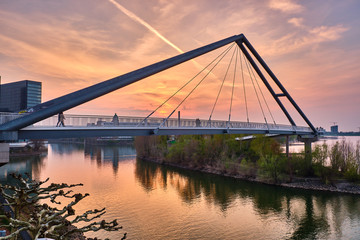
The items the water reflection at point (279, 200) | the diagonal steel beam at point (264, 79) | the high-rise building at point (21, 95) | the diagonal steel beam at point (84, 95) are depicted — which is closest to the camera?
the diagonal steel beam at point (84, 95)

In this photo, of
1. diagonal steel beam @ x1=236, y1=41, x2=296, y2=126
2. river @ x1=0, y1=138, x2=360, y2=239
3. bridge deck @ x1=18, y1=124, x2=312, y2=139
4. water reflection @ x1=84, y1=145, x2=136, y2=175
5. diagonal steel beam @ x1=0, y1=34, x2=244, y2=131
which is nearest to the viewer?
diagonal steel beam @ x1=0, y1=34, x2=244, y2=131

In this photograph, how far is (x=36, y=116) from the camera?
1484 centimetres

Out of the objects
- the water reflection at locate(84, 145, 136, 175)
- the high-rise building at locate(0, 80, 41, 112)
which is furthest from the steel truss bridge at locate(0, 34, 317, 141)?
the high-rise building at locate(0, 80, 41, 112)

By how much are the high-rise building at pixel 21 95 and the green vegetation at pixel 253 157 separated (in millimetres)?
78833

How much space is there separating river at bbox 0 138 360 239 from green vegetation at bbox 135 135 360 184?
416cm

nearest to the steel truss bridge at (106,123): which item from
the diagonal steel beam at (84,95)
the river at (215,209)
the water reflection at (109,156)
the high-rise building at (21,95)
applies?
the diagonal steel beam at (84,95)

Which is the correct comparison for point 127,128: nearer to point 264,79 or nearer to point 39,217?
point 39,217

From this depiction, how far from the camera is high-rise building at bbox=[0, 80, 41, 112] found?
11800 centimetres

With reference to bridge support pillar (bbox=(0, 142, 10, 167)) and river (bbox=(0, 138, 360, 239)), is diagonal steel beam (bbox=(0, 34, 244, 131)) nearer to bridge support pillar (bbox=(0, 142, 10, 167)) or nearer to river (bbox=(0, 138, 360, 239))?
bridge support pillar (bbox=(0, 142, 10, 167))

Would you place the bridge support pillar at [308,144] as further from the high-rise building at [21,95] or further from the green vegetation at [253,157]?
the high-rise building at [21,95]

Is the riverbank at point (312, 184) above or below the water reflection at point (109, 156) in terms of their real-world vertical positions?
below

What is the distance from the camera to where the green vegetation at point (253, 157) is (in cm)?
3584

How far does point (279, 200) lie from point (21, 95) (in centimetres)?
12410

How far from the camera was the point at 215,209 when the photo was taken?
24312 mm
